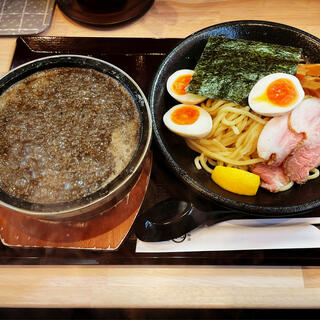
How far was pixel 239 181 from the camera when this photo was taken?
1669mm

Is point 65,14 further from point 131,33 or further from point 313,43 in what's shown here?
point 313,43

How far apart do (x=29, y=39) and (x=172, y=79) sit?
3.78 ft

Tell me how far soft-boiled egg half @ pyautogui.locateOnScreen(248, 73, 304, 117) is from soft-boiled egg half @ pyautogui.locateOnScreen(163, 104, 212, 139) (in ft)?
0.91

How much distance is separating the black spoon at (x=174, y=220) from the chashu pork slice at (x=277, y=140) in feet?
1.28

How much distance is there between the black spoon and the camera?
1587mm

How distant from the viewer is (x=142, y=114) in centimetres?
163

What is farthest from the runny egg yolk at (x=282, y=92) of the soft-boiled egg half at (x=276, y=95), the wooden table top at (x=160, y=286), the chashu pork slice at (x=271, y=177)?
the wooden table top at (x=160, y=286)

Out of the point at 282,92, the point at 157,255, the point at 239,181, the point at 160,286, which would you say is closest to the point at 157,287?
the point at 160,286

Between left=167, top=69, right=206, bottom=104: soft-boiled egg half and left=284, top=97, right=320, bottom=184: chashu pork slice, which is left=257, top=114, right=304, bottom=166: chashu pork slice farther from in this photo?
left=167, top=69, right=206, bottom=104: soft-boiled egg half

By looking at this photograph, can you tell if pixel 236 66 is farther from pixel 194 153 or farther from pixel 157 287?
pixel 157 287

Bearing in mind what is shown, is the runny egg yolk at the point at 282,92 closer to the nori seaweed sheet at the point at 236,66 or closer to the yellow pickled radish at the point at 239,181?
the nori seaweed sheet at the point at 236,66

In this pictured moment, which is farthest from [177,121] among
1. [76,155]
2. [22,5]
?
[22,5]

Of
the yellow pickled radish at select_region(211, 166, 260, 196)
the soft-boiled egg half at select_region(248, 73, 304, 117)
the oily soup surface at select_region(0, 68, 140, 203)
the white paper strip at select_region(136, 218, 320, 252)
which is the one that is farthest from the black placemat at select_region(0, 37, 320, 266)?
the soft-boiled egg half at select_region(248, 73, 304, 117)

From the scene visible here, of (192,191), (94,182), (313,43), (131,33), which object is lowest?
(192,191)
